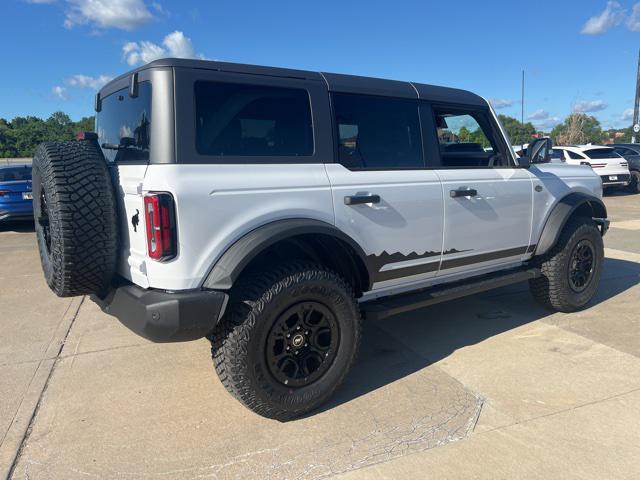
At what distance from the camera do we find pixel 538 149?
14.2ft

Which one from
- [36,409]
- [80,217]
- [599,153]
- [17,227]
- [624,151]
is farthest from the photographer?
[624,151]

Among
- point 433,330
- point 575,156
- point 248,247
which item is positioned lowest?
point 433,330

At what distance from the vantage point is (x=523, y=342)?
4.14 m

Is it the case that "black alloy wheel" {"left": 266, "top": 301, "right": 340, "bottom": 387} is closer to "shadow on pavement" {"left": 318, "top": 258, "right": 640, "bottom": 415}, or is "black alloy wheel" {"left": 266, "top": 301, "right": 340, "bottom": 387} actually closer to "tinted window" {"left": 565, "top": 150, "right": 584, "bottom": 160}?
"shadow on pavement" {"left": 318, "top": 258, "right": 640, "bottom": 415}

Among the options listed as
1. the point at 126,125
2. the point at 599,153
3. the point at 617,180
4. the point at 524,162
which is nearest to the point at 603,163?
the point at 599,153

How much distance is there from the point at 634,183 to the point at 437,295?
54.8 ft

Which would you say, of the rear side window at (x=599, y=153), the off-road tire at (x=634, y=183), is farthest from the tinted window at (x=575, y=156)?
the off-road tire at (x=634, y=183)

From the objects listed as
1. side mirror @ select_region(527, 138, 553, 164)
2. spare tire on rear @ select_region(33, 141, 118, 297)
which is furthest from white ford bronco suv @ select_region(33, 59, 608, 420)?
side mirror @ select_region(527, 138, 553, 164)

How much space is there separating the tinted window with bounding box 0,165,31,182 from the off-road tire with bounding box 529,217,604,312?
991 cm

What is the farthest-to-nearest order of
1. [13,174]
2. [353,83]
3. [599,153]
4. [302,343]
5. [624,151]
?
[624,151] → [599,153] → [13,174] → [353,83] → [302,343]

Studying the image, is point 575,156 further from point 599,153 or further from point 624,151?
point 624,151

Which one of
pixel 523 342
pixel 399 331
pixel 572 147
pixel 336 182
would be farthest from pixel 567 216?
pixel 572 147

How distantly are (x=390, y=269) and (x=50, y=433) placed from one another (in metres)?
2.30

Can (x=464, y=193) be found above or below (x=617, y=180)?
below
